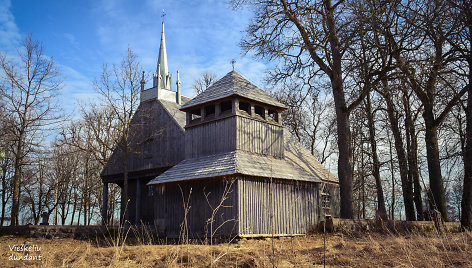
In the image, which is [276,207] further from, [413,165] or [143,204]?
[143,204]

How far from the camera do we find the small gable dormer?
17781mm

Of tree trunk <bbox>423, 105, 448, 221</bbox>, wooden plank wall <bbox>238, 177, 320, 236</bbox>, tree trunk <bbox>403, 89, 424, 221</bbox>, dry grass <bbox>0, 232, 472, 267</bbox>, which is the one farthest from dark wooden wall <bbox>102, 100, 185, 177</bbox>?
dry grass <bbox>0, 232, 472, 267</bbox>

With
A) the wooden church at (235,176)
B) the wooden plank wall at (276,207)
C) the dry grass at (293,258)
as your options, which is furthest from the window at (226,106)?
the dry grass at (293,258)

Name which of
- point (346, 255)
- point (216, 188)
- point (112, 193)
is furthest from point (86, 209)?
point (346, 255)

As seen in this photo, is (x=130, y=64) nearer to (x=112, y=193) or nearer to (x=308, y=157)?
(x=308, y=157)

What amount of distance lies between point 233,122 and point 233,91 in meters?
1.38

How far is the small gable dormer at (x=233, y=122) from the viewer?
17.8 meters

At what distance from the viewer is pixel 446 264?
722 cm

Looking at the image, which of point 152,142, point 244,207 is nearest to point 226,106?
point 244,207

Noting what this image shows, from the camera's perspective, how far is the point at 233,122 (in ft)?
58.2

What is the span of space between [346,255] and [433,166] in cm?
1213

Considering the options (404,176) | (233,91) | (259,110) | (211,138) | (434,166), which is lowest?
(404,176)

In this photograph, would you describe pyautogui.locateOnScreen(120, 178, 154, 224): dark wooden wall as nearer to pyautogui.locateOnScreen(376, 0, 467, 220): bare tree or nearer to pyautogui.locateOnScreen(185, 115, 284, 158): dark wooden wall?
pyautogui.locateOnScreen(185, 115, 284, 158): dark wooden wall

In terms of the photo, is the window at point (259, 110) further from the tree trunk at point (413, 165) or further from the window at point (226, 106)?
the tree trunk at point (413, 165)
